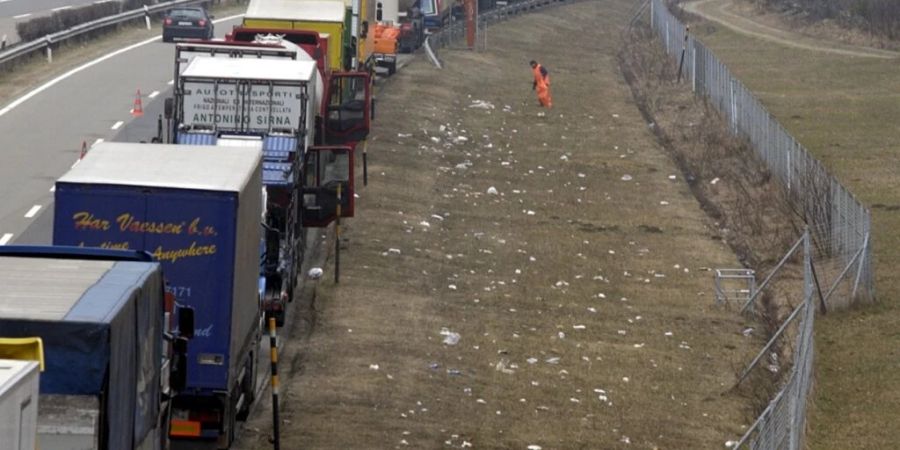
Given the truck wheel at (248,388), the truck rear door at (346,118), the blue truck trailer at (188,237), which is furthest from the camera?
the truck rear door at (346,118)

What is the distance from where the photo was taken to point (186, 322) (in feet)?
44.3

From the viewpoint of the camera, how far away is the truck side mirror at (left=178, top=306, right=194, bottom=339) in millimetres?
13500

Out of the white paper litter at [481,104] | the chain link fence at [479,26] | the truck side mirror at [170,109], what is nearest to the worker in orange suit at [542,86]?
the white paper litter at [481,104]

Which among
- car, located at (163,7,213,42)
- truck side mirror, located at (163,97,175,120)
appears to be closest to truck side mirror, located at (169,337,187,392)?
truck side mirror, located at (163,97,175,120)

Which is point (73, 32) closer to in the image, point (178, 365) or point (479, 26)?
→ point (479, 26)

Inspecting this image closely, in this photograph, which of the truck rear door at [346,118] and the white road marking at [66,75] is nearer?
the truck rear door at [346,118]

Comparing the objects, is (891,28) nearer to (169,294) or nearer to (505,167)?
(505,167)

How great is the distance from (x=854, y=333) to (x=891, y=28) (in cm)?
4995

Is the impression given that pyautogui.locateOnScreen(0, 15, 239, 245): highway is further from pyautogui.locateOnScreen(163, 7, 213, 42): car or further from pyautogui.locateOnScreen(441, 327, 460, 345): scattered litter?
pyautogui.locateOnScreen(441, 327, 460, 345): scattered litter

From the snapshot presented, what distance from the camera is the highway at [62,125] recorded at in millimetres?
26547

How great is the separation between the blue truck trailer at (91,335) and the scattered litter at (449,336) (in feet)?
29.7

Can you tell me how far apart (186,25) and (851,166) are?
879 inches

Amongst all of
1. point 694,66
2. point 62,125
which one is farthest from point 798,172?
point 694,66

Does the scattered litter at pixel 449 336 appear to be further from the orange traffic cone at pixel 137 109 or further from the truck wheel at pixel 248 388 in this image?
the orange traffic cone at pixel 137 109
